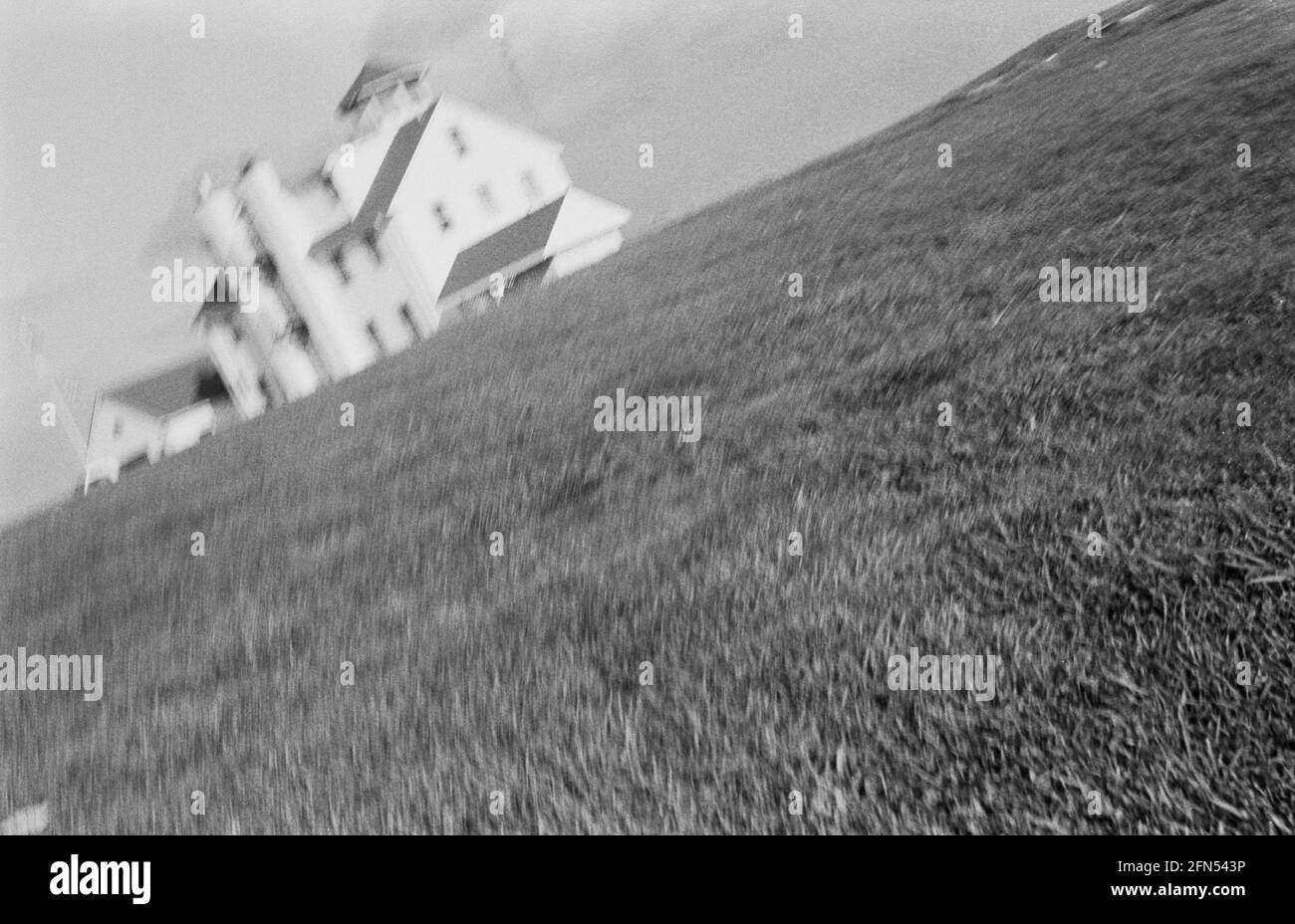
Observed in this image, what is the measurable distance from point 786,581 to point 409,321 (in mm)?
11514

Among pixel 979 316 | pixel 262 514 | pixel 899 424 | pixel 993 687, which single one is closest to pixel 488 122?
pixel 262 514

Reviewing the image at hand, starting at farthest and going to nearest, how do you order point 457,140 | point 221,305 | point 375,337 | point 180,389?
point 180,389 < point 221,305 < point 375,337 < point 457,140

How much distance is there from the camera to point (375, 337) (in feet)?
54.0

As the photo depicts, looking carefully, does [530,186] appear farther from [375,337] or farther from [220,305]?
[220,305]

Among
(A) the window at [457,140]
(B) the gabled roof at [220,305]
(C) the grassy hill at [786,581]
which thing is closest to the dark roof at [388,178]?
(A) the window at [457,140]

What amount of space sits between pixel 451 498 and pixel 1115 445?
167 inches

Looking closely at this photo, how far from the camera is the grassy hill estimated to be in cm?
333

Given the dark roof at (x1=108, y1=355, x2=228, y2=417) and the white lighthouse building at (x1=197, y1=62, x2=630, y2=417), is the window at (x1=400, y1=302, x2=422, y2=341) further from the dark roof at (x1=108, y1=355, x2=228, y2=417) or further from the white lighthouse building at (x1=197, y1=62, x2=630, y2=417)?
the dark roof at (x1=108, y1=355, x2=228, y2=417)

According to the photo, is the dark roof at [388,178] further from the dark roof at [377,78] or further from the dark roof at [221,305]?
the dark roof at [221,305]

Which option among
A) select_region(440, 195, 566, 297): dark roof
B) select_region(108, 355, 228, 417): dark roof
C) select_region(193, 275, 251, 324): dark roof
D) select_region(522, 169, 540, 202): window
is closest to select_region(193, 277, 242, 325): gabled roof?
select_region(193, 275, 251, 324): dark roof

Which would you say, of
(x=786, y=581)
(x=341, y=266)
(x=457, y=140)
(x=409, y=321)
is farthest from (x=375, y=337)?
(x=786, y=581)

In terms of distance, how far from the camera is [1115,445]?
4.36 metres

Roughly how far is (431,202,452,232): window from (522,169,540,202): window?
2107 mm
